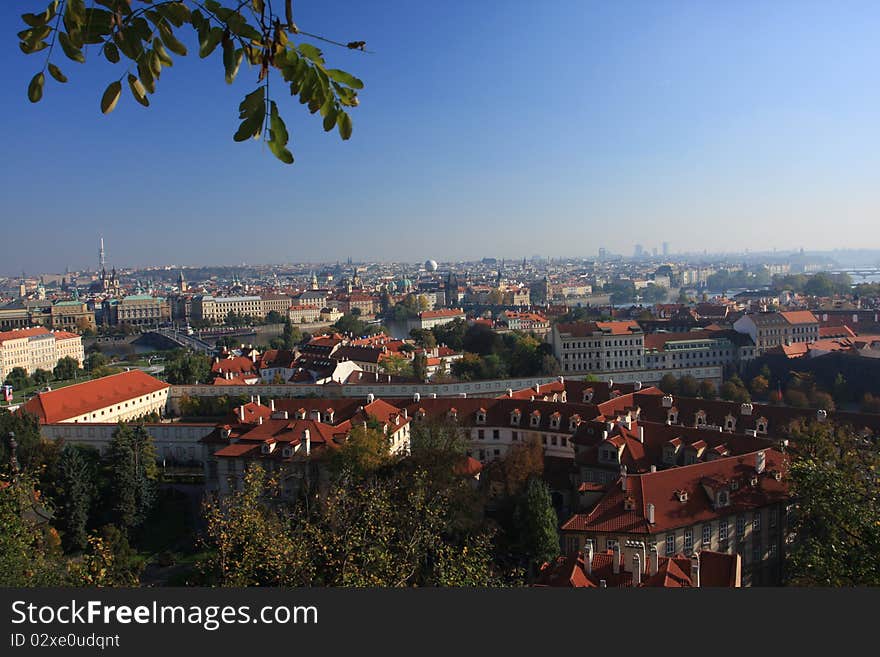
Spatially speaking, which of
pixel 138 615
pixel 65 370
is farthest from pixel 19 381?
pixel 138 615

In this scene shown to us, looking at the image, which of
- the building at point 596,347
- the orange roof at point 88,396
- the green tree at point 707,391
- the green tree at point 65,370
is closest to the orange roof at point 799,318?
the building at point 596,347

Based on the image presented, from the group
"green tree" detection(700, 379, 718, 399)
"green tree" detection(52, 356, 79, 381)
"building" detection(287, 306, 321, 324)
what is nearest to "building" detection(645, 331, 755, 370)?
"green tree" detection(700, 379, 718, 399)

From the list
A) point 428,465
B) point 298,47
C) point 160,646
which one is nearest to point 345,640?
point 160,646

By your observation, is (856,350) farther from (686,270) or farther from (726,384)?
(686,270)

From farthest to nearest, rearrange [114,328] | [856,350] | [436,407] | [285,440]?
[114,328] → [856,350] → [436,407] → [285,440]

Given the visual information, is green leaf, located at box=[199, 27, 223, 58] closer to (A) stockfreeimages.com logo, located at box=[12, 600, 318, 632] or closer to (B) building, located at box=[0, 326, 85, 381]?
(A) stockfreeimages.com logo, located at box=[12, 600, 318, 632]

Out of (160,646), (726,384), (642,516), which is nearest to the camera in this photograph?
(160,646)
